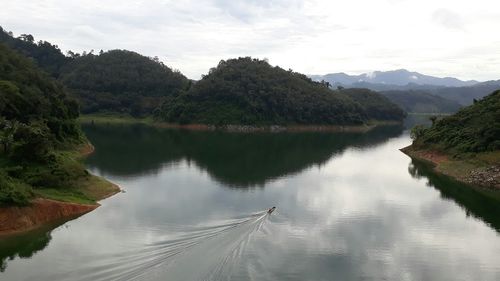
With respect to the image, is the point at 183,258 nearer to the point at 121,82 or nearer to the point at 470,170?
the point at 470,170

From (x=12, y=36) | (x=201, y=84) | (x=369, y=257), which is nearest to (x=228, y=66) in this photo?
(x=201, y=84)

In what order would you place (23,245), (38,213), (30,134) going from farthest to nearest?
(30,134)
(38,213)
(23,245)

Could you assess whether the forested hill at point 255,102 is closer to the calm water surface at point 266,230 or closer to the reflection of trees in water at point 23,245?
the calm water surface at point 266,230

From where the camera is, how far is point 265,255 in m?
23.2

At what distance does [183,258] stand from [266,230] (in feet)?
24.8

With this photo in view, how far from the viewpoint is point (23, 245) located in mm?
24562

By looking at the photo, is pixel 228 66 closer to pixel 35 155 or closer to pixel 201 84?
pixel 201 84

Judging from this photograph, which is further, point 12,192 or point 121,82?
point 121,82

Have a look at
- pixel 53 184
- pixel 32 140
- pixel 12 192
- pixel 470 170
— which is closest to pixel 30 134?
pixel 32 140

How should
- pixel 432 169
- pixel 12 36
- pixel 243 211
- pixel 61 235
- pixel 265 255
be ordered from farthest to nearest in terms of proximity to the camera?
pixel 12 36 < pixel 432 169 < pixel 243 211 < pixel 61 235 < pixel 265 255

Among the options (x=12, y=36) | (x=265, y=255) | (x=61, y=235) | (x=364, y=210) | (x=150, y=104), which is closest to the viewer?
(x=265, y=255)

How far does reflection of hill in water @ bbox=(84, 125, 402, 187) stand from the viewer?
50062 mm

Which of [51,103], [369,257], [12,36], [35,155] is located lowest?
[369,257]

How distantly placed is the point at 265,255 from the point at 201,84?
4230 inches
